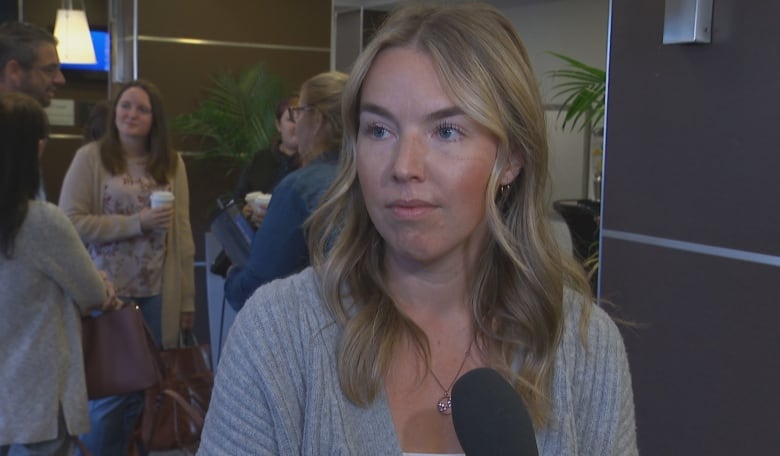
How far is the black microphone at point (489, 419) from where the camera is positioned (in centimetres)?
93

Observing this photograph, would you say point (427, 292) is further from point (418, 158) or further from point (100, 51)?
point (100, 51)

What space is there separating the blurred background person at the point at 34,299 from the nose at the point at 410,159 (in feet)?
5.93

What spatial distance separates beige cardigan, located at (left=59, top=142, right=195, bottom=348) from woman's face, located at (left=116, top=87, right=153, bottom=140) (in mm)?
146

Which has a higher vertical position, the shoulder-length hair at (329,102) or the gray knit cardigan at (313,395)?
the shoulder-length hair at (329,102)

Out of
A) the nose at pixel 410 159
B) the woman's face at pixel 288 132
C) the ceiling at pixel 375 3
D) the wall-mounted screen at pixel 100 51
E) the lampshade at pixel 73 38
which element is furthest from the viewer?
the wall-mounted screen at pixel 100 51

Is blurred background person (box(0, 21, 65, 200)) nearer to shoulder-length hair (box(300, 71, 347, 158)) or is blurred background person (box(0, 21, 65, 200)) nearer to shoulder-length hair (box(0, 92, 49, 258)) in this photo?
shoulder-length hair (box(0, 92, 49, 258))

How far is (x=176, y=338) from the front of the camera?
4.21 m

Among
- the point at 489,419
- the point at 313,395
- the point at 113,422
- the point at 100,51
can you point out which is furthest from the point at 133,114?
the point at 100,51

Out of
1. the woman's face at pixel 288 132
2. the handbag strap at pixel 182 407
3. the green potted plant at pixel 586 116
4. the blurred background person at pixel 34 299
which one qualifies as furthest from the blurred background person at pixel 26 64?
the green potted plant at pixel 586 116

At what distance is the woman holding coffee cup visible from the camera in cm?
393

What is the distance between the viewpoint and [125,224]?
12.9 feet

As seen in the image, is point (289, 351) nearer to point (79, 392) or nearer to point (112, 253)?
point (79, 392)

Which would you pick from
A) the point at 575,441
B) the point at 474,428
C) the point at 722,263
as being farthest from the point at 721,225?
the point at 474,428

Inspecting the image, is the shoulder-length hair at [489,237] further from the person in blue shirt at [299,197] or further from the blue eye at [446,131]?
the person in blue shirt at [299,197]
